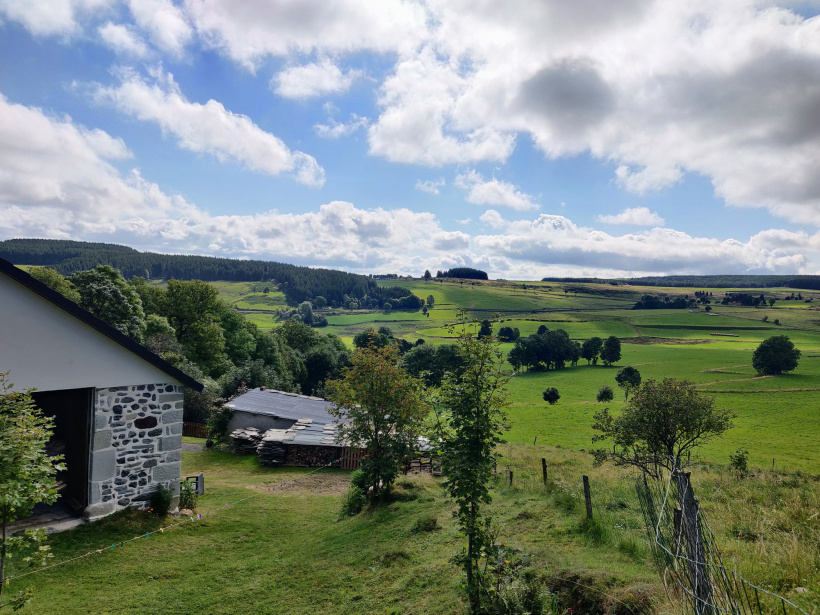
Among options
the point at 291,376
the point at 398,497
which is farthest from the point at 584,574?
the point at 291,376

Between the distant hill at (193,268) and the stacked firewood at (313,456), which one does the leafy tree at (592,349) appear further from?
the distant hill at (193,268)

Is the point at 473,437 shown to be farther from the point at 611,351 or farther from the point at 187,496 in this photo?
the point at 611,351

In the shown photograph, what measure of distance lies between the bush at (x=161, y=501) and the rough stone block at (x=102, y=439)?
191 cm

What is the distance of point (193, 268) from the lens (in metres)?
178

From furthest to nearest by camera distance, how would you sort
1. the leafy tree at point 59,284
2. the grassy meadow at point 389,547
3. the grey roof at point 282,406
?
the leafy tree at point 59,284 → the grey roof at point 282,406 → the grassy meadow at point 389,547

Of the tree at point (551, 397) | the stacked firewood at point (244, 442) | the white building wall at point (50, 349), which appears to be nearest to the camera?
the white building wall at point (50, 349)

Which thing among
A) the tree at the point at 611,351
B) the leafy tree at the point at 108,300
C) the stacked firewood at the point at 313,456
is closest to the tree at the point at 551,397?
the tree at the point at 611,351

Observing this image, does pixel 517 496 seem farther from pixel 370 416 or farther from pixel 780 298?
pixel 780 298

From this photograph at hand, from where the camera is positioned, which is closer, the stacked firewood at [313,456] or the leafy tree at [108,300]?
the stacked firewood at [313,456]

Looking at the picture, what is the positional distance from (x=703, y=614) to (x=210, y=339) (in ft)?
157

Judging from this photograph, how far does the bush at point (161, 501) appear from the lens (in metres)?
11.8

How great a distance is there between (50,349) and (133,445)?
3.25 meters

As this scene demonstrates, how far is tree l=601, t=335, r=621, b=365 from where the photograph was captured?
3314 inches

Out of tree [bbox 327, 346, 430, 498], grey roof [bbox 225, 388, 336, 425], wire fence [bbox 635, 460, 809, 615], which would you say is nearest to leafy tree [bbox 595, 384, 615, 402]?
grey roof [bbox 225, 388, 336, 425]
